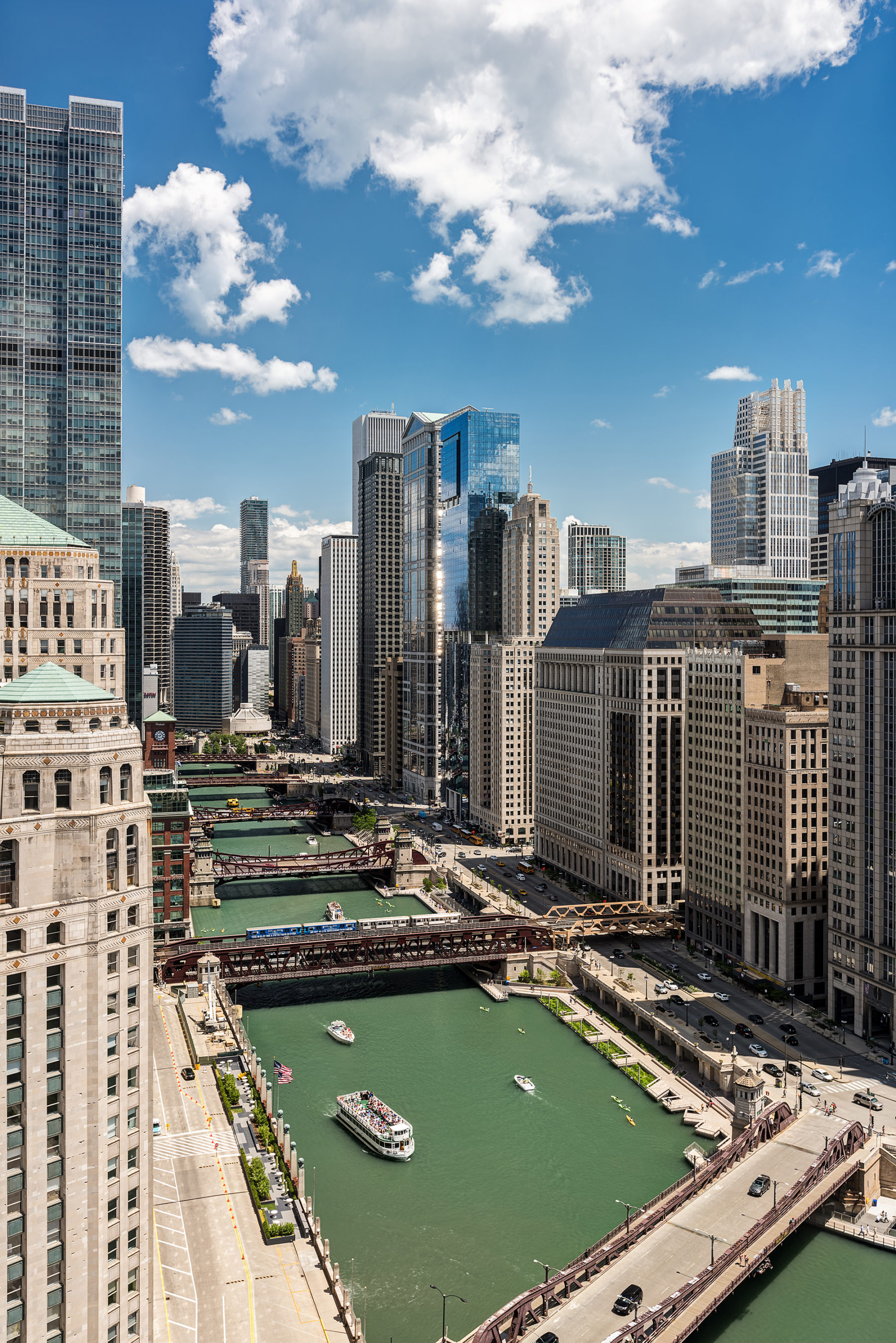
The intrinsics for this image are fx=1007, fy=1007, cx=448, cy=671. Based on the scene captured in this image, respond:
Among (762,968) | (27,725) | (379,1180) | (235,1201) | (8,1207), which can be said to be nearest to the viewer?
(8,1207)

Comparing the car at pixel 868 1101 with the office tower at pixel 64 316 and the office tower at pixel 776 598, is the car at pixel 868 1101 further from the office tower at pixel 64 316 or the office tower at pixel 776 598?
the office tower at pixel 64 316

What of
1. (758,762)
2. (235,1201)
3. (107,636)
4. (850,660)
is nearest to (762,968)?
(758,762)

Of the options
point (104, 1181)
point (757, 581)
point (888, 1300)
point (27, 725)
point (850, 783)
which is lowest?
point (888, 1300)

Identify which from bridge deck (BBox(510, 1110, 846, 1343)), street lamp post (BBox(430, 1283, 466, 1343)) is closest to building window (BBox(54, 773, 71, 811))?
street lamp post (BBox(430, 1283, 466, 1343))

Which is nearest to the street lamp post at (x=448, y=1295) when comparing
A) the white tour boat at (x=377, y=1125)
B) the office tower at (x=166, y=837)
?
the white tour boat at (x=377, y=1125)

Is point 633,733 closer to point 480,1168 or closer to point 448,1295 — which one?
point 480,1168

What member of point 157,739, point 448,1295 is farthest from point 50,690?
point 157,739

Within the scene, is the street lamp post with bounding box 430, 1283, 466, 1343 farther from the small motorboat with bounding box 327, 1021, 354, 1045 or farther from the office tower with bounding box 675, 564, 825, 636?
the office tower with bounding box 675, 564, 825, 636

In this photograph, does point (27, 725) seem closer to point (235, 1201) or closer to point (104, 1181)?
point (104, 1181)
